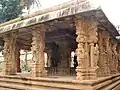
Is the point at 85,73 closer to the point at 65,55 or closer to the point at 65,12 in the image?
the point at 65,12

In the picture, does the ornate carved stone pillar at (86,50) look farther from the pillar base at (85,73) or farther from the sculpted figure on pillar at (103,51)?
the sculpted figure on pillar at (103,51)

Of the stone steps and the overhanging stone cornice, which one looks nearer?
the overhanging stone cornice

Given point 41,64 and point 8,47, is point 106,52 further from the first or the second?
point 8,47

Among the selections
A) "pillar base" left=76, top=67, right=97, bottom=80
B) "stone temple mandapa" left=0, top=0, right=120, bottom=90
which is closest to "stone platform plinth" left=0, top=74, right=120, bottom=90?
"stone temple mandapa" left=0, top=0, right=120, bottom=90

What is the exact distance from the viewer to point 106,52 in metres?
9.55

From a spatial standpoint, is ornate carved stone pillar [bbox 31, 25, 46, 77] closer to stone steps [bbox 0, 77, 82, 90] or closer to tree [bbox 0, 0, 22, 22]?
stone steps [bbox 0, 77, 82, 90]

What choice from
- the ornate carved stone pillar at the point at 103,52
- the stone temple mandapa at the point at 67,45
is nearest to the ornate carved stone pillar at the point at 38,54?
the stone temple mandapa at the point at 67,45

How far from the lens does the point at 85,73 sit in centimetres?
622

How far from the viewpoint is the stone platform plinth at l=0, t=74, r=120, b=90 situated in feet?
19.1

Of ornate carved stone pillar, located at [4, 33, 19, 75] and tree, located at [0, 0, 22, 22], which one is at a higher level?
tree, located at [0, 0, 22, 22]

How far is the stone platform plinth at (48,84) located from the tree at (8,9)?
10139 mm

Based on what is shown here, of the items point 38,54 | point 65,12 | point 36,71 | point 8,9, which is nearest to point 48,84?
point 36,71

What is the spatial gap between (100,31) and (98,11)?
352cm

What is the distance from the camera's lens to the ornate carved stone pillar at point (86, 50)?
20.4 feet
